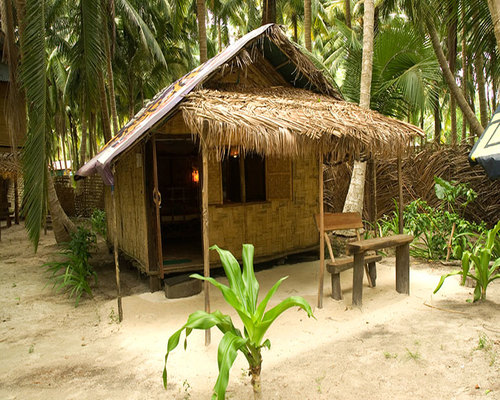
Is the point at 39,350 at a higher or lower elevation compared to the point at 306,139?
lower

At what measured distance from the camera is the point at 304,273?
6.29m

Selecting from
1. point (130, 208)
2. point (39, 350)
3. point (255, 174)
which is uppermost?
point (255, 174)

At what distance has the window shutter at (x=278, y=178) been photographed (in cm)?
646

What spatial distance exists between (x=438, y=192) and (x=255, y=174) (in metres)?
3.29

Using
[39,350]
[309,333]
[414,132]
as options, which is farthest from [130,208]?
[414,132]

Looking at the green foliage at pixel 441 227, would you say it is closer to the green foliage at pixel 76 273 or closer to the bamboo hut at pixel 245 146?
the bamboo hut at pixel 245 146

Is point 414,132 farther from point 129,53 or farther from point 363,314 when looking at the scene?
point 129,53

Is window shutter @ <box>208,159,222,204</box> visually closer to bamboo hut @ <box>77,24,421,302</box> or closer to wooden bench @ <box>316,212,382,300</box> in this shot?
bamboo hut @ <box>77,24,421,302</box>

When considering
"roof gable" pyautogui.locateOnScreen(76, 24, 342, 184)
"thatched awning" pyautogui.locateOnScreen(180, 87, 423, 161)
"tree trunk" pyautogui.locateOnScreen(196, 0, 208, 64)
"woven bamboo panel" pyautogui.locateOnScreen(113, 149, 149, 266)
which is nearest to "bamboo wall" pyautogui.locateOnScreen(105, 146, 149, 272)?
"woven bamboo panel" pyautogui.locateOnScreen(113, 149, 149, 266)

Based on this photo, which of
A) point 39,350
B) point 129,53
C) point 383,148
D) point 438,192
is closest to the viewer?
point 39,350

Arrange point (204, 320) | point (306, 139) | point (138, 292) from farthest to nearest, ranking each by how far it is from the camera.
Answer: point (138, 292)
point (306, 139)
point (204, 320)

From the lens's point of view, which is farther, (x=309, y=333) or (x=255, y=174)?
(x=255, y=174)

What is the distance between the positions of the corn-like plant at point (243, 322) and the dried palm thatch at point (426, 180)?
5.96 metres

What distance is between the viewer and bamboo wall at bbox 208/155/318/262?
595cm
